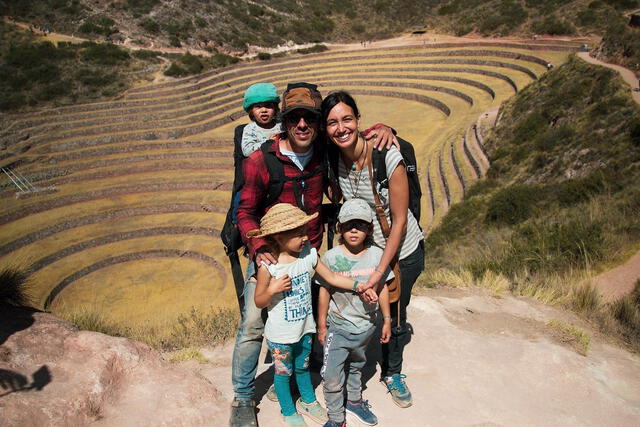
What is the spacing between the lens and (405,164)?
9.53ft

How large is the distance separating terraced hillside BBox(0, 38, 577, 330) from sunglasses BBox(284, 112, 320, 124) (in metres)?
10.1

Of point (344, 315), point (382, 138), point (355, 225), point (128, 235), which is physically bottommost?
point (128, 235)

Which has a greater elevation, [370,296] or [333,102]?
[333,102]

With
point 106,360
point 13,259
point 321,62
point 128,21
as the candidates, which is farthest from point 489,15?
point 106,360

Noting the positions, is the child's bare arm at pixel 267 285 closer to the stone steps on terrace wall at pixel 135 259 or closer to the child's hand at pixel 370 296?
the child's hand at pixel 370 296

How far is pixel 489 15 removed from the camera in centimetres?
3306

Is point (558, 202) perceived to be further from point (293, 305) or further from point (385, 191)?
point (293, 305)

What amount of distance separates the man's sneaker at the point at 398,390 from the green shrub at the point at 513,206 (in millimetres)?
7136

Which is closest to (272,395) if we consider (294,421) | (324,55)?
Answer: (294,421)

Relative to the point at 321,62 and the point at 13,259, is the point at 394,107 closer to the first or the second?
the point at 321,62

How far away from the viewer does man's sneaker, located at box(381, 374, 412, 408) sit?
11.0ft

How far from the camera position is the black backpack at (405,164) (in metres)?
2.82

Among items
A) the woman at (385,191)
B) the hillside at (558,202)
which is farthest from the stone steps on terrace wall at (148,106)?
the woman at (385,191)

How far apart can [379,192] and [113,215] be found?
1695 centimetres
